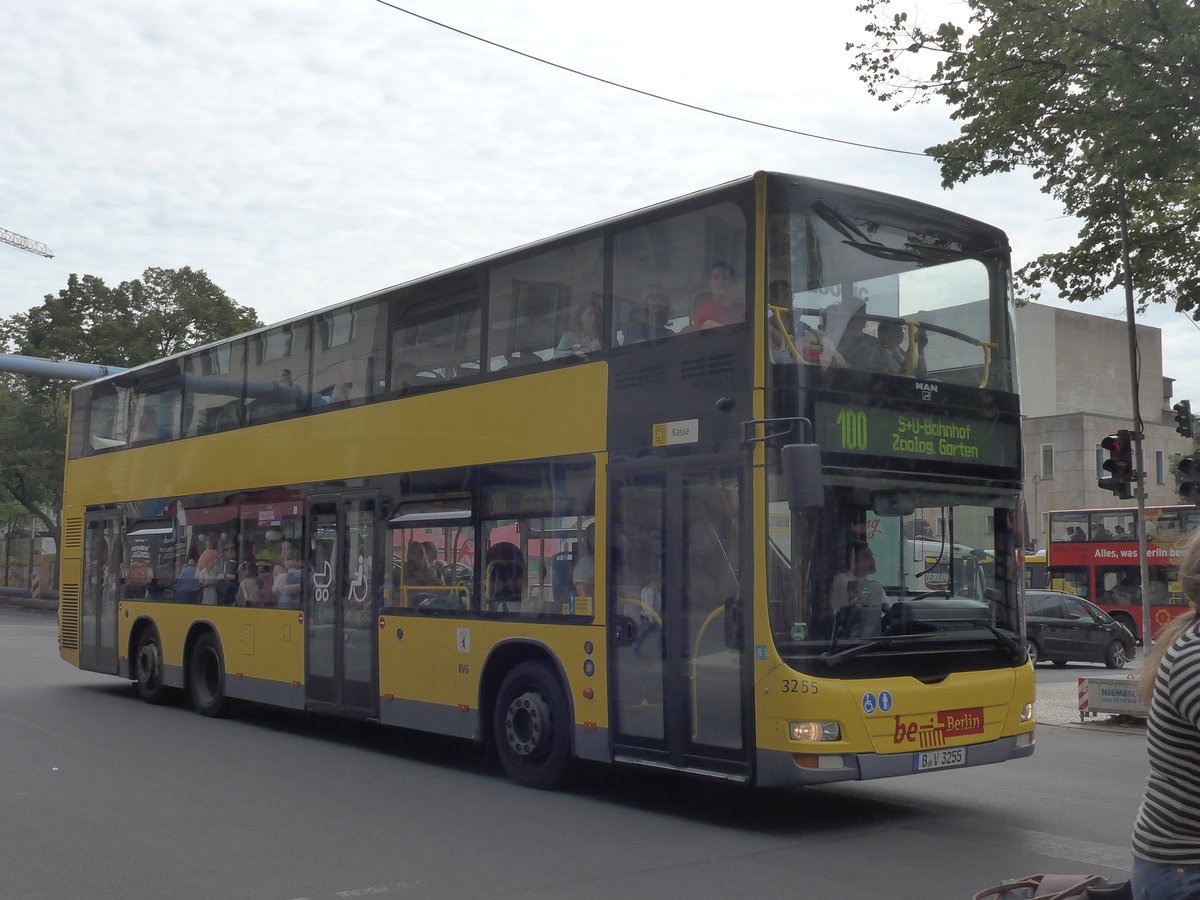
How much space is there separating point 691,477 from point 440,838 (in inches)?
111

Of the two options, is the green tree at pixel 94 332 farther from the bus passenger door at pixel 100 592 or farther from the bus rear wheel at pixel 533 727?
the bus rear wheel at pixel 533 727

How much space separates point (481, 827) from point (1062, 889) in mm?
5841

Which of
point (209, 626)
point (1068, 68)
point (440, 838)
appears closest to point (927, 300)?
point (440, 838)

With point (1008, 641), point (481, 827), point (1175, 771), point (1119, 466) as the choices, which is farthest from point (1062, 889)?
point (1119, 466)

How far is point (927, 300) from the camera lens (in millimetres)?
9062

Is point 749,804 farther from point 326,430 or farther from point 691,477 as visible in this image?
point 326,430

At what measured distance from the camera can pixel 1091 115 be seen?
1512 cm

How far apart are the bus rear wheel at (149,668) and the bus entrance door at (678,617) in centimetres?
873

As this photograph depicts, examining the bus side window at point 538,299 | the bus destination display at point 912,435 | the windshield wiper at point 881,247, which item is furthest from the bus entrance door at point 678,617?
the windshield wiper at point 881,247

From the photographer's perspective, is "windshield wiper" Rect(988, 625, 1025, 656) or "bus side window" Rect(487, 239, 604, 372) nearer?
"windshield wiper" Rect(988, 625, 1025, 656)

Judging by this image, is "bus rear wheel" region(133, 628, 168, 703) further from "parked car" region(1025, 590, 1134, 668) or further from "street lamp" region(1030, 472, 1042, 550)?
"street lamp" region(1030, 472, 1042, 550)

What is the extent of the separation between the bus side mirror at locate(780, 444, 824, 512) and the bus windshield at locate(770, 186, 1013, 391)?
0.76m

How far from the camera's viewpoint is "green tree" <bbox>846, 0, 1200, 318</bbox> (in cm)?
1411

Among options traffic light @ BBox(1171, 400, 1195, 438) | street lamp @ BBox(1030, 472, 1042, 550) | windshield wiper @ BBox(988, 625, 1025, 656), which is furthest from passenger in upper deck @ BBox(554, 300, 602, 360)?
street lamp @ BBox(1030, 472, 1042, 550)
